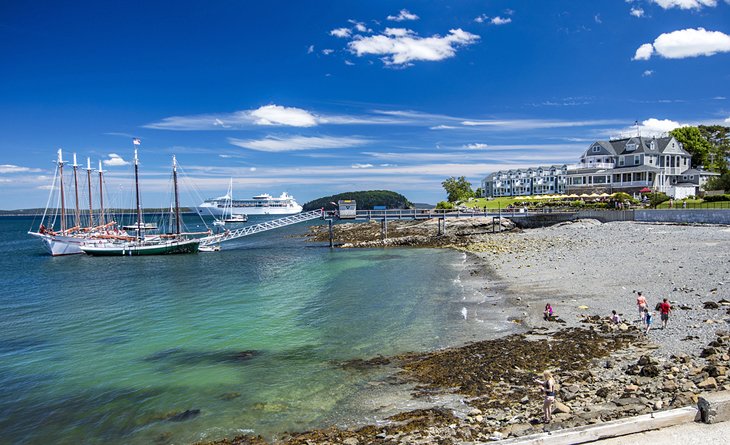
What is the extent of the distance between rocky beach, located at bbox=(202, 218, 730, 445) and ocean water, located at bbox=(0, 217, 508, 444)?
4.18 feet

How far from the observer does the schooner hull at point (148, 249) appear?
6231 cm

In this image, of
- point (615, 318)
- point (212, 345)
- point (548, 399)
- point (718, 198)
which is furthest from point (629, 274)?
point (718, 198)

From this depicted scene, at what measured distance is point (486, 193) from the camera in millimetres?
130625

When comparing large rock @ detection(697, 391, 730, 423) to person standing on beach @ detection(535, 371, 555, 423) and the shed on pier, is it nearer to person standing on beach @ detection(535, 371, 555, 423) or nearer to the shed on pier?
person standing on beach @ detection(535, 371, 555, 423)

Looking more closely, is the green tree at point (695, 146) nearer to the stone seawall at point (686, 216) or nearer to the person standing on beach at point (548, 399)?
the stone seawall at point (686, 216)

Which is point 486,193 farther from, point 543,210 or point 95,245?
point 95,245

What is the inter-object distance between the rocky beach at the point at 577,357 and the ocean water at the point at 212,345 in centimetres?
127

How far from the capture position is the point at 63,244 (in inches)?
2562

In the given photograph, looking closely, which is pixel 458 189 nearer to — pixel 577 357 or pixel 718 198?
pixel 718 198

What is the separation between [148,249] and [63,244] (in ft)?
44.5

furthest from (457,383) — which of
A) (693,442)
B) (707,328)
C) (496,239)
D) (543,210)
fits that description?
(543,210)

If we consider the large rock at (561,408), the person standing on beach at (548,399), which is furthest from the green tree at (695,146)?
the person standing on beach at (548,399)

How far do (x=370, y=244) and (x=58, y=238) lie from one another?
4356cm

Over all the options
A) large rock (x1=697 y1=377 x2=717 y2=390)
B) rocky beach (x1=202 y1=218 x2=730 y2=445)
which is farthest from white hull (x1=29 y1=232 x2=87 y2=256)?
large rock (x1=697 y1=377 x2=717 y2=390)
